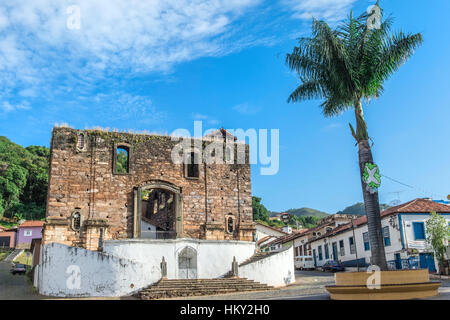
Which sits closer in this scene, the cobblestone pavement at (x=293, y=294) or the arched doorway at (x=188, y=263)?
the cobblestone pavement at (x=293, y=294)

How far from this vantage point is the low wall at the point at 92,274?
21.3 m

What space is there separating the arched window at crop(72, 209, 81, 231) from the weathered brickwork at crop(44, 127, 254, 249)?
0.13 meters

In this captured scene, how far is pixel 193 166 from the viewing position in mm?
29375

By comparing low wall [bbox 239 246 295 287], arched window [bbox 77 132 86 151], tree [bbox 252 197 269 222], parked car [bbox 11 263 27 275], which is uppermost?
tree [bbox 252 197 269 222]

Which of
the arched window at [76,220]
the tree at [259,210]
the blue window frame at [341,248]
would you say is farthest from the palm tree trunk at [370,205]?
the tree at [259,210]

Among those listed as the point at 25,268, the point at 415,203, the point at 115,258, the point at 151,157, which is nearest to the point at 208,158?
the point at 151,157

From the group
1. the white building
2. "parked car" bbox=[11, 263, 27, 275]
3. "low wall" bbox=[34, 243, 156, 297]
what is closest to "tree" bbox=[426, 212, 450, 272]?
"low wall" bbox=[34, 243, 156, 297]

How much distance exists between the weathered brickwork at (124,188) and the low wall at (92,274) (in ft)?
10.0

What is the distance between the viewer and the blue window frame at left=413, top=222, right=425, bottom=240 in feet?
99.3

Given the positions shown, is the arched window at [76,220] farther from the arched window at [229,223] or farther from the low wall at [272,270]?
the low wall at [272,270]

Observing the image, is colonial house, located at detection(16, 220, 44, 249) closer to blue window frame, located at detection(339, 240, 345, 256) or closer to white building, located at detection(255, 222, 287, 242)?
white building, located at detection(255, 222, 287, 242)
